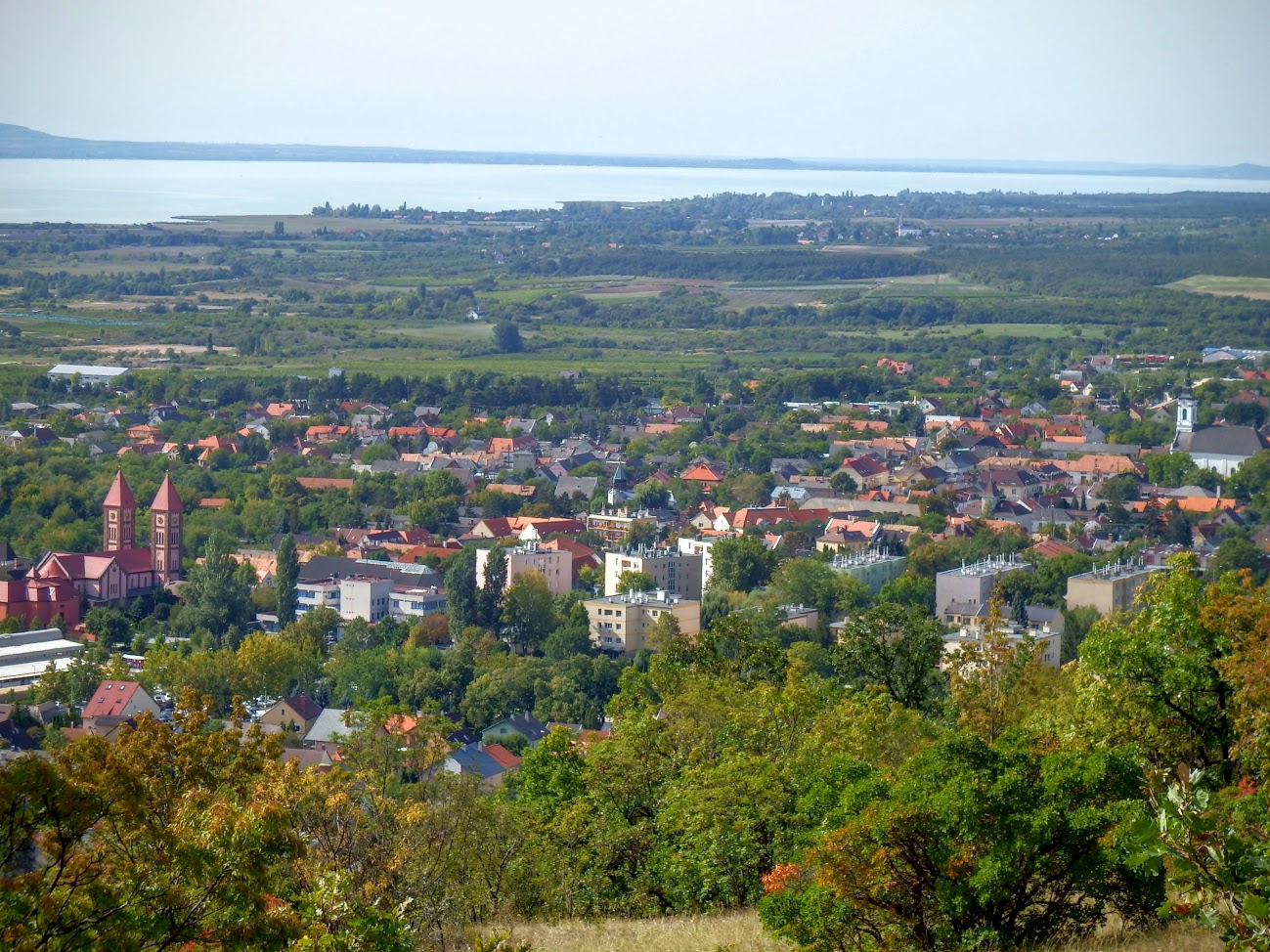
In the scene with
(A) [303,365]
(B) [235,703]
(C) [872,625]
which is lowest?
(A) [303,365]

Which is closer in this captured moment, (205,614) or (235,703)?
(235,703)

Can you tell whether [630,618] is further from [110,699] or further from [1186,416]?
[1186,416]

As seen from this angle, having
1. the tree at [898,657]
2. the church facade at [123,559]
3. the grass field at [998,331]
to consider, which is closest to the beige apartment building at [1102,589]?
the church facade at [123,559]

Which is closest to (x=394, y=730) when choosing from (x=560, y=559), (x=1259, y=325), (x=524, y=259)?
(x=560, y=559)

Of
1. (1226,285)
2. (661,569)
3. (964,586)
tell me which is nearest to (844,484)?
(661,569)

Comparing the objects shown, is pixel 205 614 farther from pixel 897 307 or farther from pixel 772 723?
pixel 897 307

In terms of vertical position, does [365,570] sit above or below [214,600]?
below

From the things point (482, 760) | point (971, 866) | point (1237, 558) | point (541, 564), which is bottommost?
point (541, 564)
